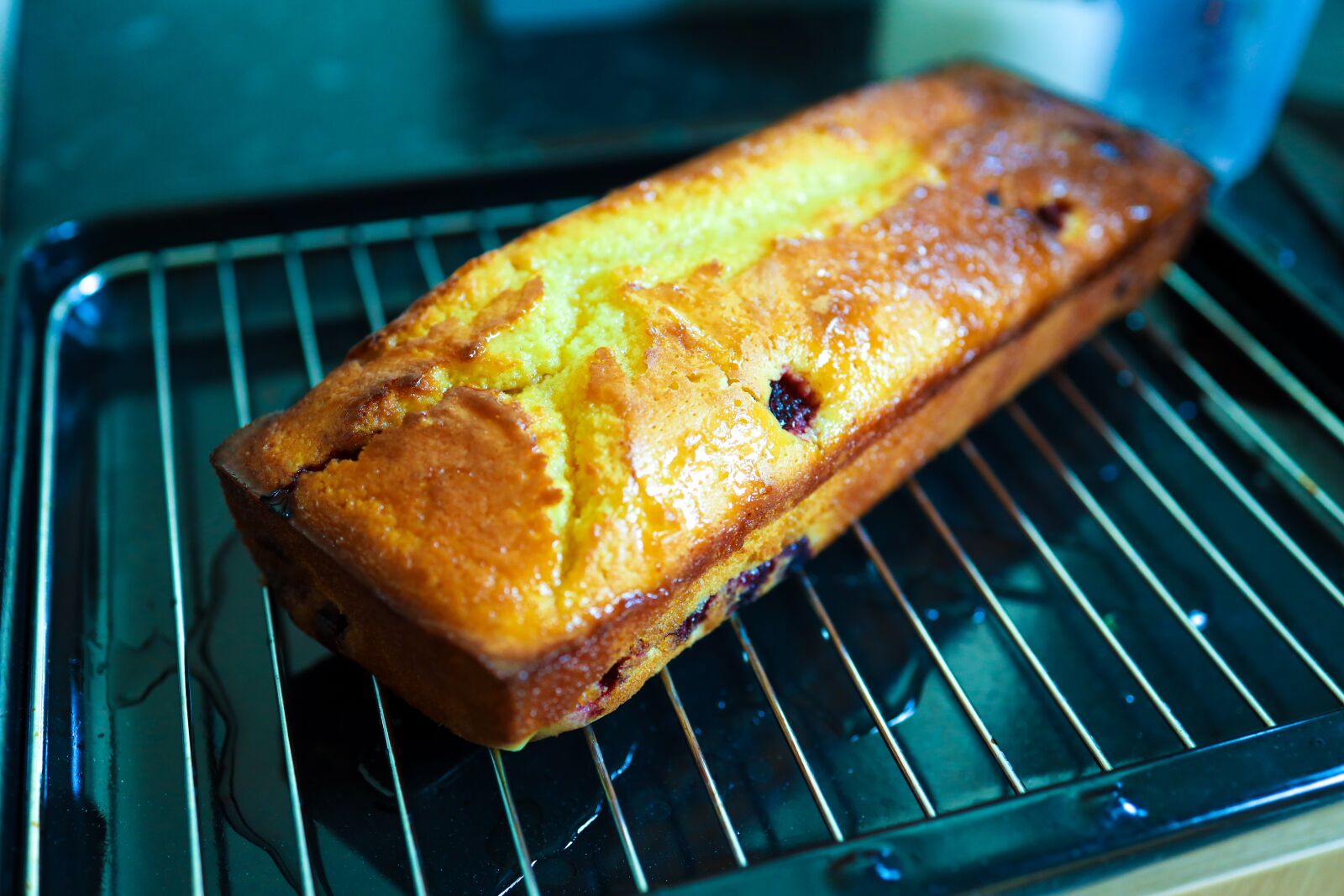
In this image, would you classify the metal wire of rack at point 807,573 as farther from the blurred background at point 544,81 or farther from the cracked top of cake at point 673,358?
the cracked top of cake at point 673,358

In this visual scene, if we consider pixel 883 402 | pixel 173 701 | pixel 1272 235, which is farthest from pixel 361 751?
pixel 1272 235

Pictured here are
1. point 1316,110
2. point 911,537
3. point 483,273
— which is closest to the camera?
point 483,273

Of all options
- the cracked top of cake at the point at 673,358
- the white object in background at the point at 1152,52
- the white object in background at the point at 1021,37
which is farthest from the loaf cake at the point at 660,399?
the white object in background at the point at 1021,37

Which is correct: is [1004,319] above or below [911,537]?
above

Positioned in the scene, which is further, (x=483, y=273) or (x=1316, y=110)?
(x=1316, y=110)

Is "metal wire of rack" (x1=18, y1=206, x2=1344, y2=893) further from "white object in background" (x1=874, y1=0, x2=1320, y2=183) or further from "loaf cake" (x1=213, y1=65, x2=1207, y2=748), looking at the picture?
"white object in background" (x1=874, y1=0, x2=1320, y2=183)

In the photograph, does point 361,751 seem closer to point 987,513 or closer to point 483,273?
point 483,273

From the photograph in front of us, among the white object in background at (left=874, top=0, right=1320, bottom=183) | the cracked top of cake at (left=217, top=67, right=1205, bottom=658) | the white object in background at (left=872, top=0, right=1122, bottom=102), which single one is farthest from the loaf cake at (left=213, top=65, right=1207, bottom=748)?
the white object in background at (left=872, top=0, right=1122, bottom=102)

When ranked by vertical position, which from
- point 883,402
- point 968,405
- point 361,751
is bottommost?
point 361,751
